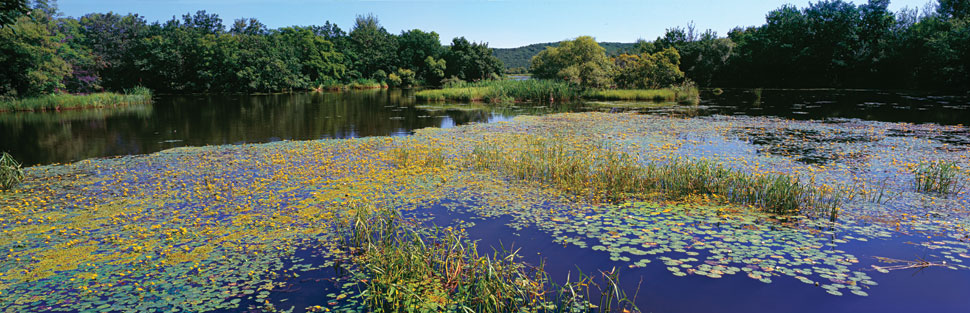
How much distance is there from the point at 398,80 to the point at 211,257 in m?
68.3

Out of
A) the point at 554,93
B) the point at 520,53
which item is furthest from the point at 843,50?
the point at 520,53

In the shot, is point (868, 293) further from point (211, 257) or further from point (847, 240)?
point (211, 257)

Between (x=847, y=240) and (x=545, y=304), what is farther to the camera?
(x=847, y=240)

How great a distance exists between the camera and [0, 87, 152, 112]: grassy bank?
95.0 ft

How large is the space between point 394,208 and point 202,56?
56969 mm

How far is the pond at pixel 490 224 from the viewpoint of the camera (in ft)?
15.7

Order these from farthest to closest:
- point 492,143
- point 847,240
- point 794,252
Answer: point 492,143
point 847,240
point 794,252

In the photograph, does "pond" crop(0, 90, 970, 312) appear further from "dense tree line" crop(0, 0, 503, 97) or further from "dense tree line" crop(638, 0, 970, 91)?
"dense tree line" crop(638, 0, 970, 91)

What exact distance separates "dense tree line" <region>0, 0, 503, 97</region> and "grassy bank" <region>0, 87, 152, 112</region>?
116 cm

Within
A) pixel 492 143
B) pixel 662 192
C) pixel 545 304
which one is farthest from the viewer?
pixel 492 143

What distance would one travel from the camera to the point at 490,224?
270 inches

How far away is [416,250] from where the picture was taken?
5.02m

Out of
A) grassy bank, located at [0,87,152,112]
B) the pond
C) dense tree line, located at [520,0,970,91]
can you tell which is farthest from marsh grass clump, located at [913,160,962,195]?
grassy bank, located at [0,87,152,112]

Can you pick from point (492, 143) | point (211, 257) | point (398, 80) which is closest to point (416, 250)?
point (211, 257)
